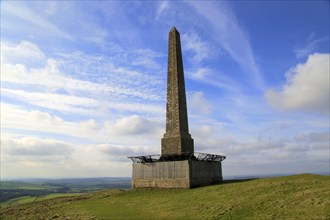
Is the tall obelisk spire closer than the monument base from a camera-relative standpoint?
No

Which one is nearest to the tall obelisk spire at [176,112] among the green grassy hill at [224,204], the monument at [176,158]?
the monument at [176,158]

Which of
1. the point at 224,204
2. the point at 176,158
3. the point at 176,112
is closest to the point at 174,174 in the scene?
the point at 176,158

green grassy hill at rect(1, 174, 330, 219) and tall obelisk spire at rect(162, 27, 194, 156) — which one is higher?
tall obelisk spire at rect(162, 27, 194, 156)

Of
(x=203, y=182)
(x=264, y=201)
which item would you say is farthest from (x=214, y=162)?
(x=264, y=201)

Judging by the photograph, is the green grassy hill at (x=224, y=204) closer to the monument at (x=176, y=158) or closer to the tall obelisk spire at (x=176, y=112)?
the monument at (x=176, y=158)

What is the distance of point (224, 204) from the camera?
19047 millimetres

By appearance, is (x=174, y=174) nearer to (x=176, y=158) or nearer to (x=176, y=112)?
(x=176, y=158)

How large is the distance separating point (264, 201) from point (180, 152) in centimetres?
1403

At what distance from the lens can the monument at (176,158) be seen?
95.5 feet

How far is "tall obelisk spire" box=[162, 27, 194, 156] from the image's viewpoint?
106 ft

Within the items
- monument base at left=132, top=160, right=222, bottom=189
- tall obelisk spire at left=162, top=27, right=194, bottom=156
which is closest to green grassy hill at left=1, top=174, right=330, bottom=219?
monument base at left=132, top=160, right=222, bottom=189

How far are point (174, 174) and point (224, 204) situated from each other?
35.0 ft

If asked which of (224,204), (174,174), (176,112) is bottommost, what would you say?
(224,204)

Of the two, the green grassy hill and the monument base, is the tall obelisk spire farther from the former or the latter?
the green grassy hill
